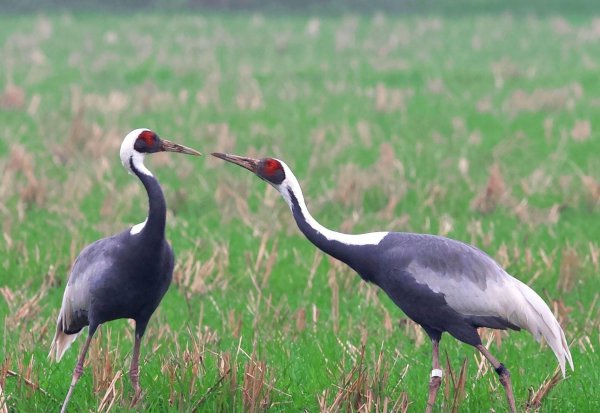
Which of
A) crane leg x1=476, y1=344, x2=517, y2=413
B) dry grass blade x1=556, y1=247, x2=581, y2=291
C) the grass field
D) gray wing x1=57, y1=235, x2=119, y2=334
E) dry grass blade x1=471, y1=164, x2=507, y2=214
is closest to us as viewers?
crane leg x1=476, y1=344, x2=517, y2=413

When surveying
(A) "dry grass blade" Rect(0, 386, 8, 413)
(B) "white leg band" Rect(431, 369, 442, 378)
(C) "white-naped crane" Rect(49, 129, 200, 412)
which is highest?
(C) "white-naped crane" Rect(49, 129, 200, 412)

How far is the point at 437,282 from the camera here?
15.5 ft

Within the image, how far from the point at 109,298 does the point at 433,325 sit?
4.40 feet

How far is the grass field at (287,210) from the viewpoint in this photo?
5230 mm

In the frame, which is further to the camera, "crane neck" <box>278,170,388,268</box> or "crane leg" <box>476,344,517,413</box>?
"crane neck" <box>278,170,388,268</box>

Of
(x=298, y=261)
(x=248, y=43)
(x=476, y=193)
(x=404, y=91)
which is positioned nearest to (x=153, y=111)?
(x=404, y=91)

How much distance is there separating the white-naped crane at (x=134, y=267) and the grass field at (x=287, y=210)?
9.2 inches

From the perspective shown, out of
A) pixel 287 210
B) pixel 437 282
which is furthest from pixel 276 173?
pixel 287 210

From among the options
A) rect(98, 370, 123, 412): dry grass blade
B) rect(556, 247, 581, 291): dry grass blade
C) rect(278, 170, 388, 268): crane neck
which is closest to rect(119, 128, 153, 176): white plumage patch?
rect(278, 170, 388, 268): crane neck

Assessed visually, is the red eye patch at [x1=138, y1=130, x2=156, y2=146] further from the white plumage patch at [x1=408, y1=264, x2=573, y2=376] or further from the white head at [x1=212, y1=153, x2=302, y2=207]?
the white plumage patch at [x1=408, y1=264, x2=573, y2=376]

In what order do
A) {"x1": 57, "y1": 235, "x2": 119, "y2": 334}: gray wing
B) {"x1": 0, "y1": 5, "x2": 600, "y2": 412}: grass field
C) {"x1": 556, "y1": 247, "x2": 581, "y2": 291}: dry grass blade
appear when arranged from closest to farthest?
1. {"x1": 57, "y1": 235, "x2": 119, "y2": 334}: gray wing
2. {"x1": 0, "y1": 5, "x2": 600, "y2": 412}: grass field
3. {"x1": 556, "y1": 247, "x2": 581, "y2": 291}: dry grass blade

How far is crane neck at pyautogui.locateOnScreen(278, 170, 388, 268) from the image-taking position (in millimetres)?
4801

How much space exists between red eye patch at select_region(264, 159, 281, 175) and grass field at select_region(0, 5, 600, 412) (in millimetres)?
813

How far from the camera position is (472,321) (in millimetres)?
4773
